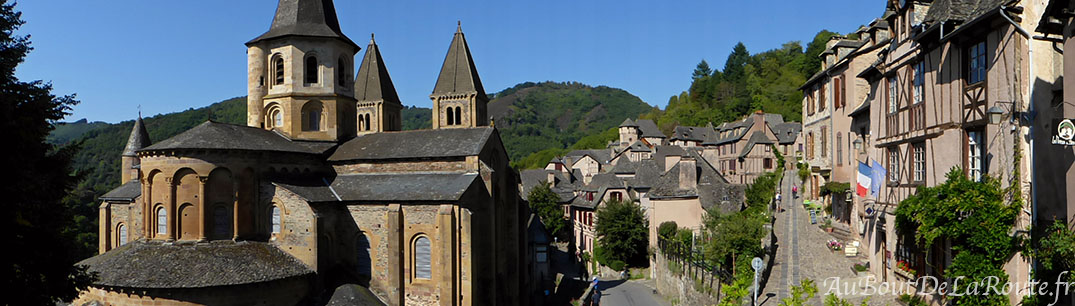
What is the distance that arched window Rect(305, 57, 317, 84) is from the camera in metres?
31.3

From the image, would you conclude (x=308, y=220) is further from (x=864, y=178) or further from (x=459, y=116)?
(x=864, y=178)

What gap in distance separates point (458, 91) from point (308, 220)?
19.5 metres

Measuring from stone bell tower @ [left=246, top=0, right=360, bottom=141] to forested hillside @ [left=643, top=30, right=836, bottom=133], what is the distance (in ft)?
231

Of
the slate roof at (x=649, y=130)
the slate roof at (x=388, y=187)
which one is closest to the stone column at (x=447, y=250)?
the slate roof at (x=388, y=187)

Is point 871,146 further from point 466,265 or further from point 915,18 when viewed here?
point 466,265

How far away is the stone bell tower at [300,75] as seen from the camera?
1215 inches

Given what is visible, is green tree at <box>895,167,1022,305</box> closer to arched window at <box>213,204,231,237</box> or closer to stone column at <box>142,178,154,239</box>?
arched window at <box>213,204,231,237</box>

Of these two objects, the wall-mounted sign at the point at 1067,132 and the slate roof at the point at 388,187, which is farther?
the slate roof at the point at 388,187

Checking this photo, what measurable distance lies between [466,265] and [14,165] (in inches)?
650

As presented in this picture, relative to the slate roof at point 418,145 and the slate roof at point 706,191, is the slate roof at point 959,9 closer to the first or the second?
the slate roof at point 418,145

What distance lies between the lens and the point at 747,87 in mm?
104438

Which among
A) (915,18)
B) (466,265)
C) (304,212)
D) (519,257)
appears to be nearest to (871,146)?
(915,18)

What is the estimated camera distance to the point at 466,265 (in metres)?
25.8

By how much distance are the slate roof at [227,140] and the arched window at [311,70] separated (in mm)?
3842
